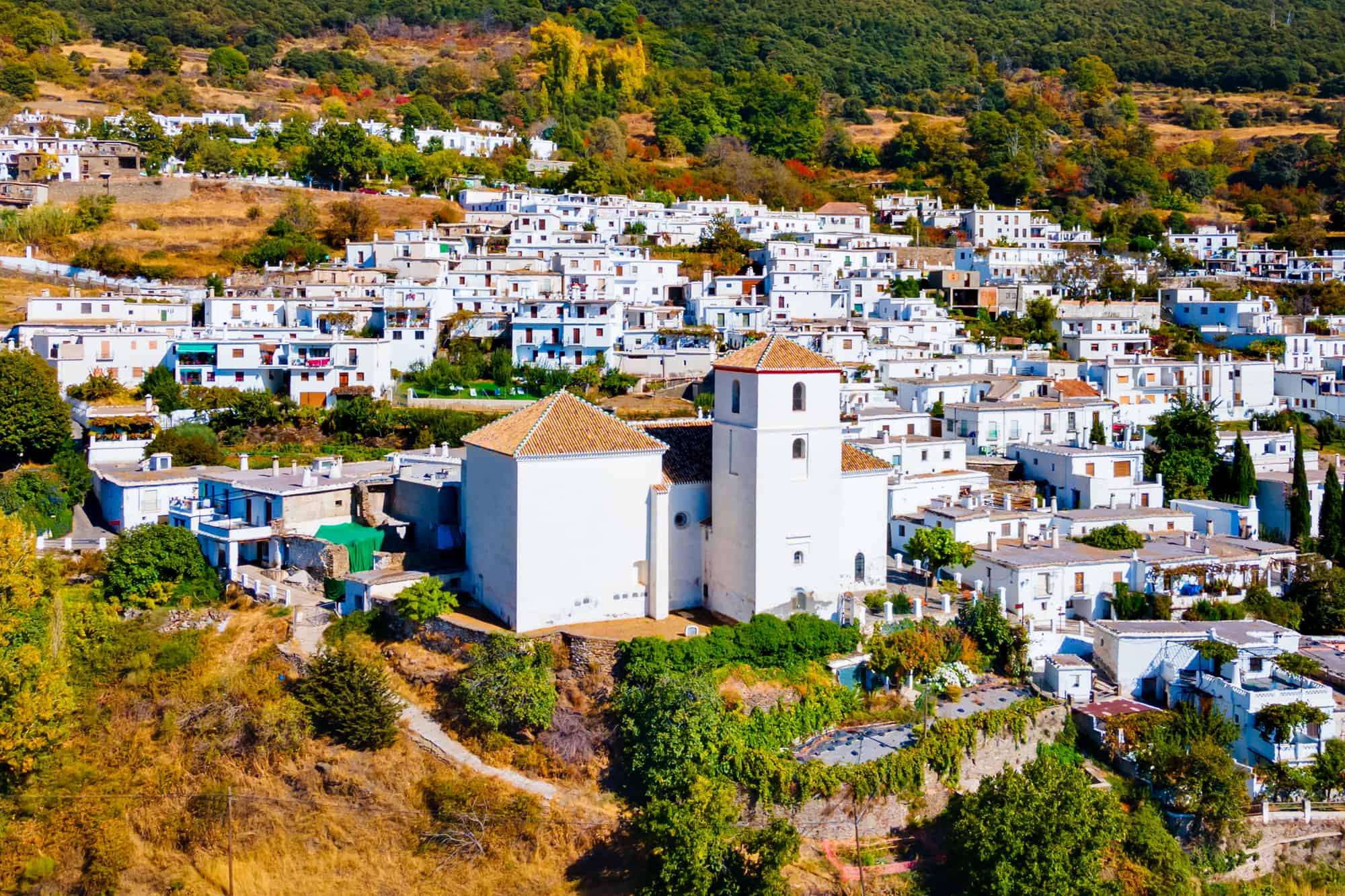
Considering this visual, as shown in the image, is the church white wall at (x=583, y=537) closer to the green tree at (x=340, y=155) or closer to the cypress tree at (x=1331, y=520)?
the cypress tree at (x=1331, y=520)

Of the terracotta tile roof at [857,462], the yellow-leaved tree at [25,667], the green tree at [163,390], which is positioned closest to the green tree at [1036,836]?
the terracotta tile roof at [857,462]

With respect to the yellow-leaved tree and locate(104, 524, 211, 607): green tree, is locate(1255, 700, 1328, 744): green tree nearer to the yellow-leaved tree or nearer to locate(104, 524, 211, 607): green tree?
the yellow-leaved tree

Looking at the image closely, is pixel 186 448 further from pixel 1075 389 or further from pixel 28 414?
pixel 1075 389

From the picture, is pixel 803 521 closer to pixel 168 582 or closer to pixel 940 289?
pixel 168 582

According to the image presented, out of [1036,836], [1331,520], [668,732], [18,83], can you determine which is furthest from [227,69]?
[1036,836]

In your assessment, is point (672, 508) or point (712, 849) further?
point (672, 508)

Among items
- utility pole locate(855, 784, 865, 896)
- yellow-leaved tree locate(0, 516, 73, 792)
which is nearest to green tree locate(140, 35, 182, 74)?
yellow-leaved tree locate(0, 516, 73, 792)
